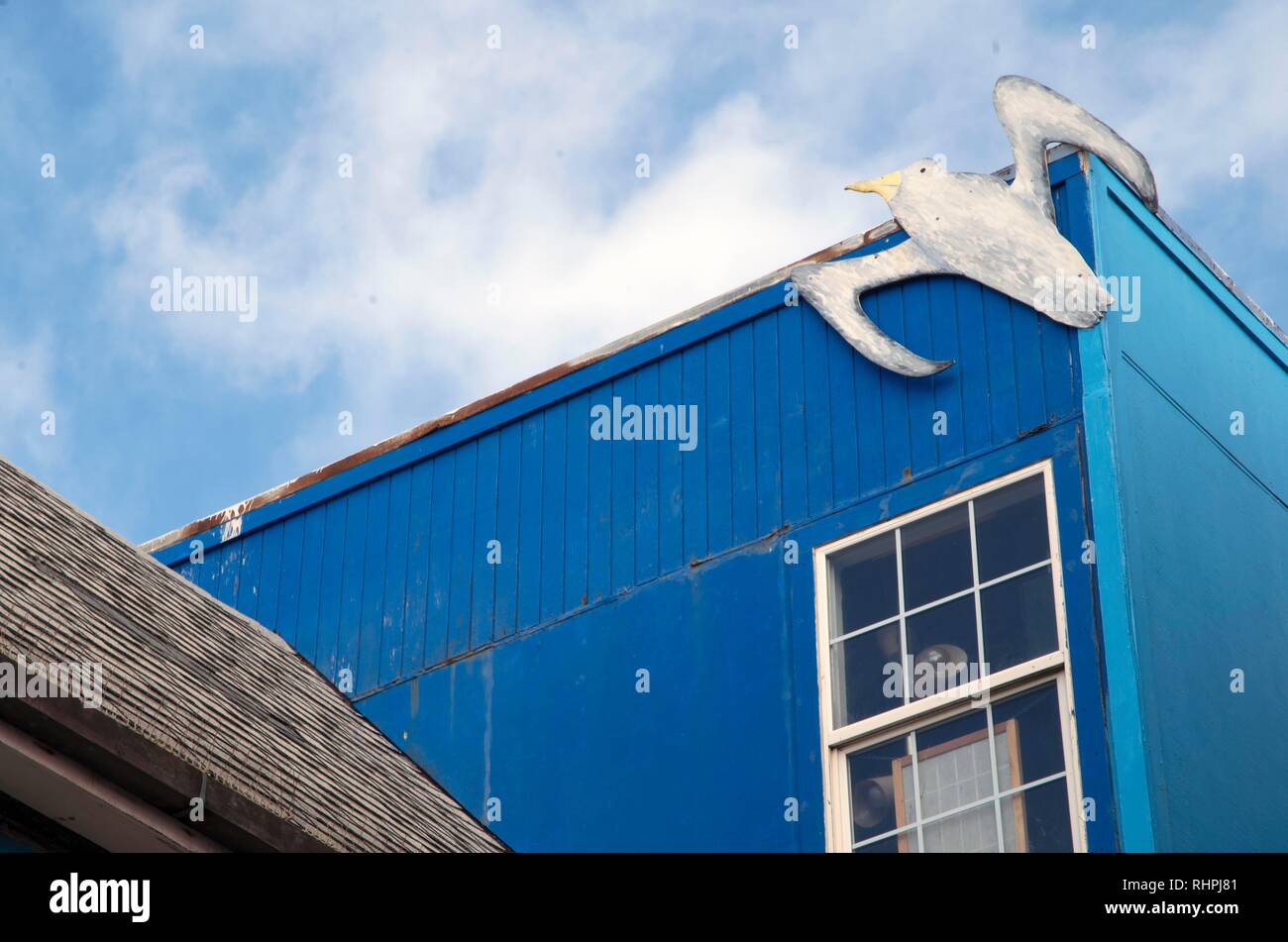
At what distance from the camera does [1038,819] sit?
29.1 feet

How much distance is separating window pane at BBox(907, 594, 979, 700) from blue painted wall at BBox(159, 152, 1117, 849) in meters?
0.58

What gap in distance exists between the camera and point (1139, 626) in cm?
898

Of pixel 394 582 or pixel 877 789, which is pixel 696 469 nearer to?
pixel 394 582

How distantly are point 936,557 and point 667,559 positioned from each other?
180cm

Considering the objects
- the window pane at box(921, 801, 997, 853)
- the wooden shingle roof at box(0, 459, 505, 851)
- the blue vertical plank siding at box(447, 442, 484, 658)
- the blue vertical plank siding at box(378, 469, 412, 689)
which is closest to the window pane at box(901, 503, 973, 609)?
the window pane at box(921, 801, 997, 853)

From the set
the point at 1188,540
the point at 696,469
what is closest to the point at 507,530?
the point at 696,469

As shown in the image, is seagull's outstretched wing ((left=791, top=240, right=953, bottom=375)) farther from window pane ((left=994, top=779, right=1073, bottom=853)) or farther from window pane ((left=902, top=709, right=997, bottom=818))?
window pane ((left=994, top=779, right=1073, bottom=853))

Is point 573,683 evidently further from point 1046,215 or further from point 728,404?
point 1046,215

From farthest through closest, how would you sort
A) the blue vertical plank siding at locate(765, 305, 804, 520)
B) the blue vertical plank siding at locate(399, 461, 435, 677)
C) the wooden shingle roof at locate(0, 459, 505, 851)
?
1. the blue vertical plank siding at locate(399, 461, 435, 677)
2. the blue vertical plank siding at locate(765, 305, 804, 520)
3. the wooden shingle roof at locate(0, 459, 505, 851)

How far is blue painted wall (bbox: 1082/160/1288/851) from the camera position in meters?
8.85

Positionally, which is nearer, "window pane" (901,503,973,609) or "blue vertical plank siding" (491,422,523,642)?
"window pane" (901,503,973,609)

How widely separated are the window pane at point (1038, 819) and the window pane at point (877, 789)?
57 centimetres
